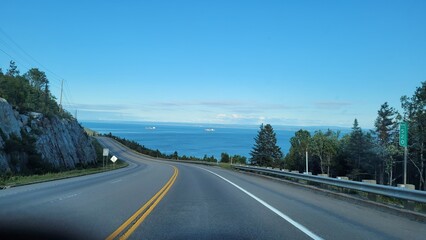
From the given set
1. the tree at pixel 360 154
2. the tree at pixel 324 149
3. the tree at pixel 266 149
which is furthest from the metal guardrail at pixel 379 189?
the tree at pixel 266 149

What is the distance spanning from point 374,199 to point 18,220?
1033 centimetres

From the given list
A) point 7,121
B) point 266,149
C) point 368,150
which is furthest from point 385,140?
point 7,121

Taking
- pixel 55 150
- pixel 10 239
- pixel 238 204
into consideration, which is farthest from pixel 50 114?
pixel 10 239

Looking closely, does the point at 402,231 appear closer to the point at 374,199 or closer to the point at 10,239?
the point at 374,199

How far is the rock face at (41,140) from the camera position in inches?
1516

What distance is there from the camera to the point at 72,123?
224 ft

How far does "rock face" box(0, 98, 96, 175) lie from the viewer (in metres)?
38.5

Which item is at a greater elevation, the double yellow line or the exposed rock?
the exposed rock

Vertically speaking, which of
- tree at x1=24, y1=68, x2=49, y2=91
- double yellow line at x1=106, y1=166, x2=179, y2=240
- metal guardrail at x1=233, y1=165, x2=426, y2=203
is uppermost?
tree at x1=24, y1=68, x2=49, y2=91

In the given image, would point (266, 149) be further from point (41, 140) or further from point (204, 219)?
point (204, 219)

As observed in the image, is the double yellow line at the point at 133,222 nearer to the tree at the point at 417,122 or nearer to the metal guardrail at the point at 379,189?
the metal guardrail at the point at 379,189

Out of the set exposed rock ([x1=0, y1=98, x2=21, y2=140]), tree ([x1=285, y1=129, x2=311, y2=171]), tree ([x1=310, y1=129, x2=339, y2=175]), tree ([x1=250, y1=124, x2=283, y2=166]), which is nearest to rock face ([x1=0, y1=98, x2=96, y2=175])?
exposed rock ([x1=0, y1=98, x2=21, y2=140])

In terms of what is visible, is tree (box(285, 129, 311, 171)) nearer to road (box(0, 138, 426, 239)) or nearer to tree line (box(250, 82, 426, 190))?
tree line (box(250, 82, 426, 190))

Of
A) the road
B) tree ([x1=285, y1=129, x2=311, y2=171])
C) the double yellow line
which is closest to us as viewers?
the double yellow line
